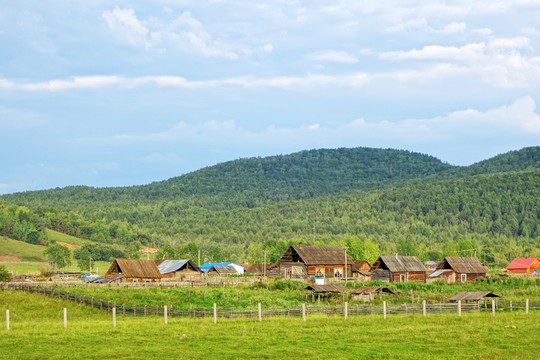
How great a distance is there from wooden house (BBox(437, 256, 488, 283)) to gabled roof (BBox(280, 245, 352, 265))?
1500cm

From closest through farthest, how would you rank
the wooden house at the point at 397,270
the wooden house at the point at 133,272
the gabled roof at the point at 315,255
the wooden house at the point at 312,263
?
the wooden house at the point at 133,272 → the wooden house at the point at 312,263 → the gabled roof at the point at 315,255 → the wooden house at the point at 397,270

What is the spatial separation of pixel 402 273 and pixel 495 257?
3188 inches

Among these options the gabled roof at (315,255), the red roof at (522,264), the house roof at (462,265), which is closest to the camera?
the gabled roof at (315,255)

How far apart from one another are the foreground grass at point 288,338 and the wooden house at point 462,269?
2190 inches

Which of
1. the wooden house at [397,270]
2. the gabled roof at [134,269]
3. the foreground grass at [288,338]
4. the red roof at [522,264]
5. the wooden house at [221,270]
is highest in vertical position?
the foreground grass at [288,338]

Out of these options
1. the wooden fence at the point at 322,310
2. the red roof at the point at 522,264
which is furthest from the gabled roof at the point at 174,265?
the red roof at the point at 522,264

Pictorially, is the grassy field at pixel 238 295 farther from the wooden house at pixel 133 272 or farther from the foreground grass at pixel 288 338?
the foreground grass at pixel 288 338

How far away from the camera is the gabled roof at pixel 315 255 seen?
8900 centimetres

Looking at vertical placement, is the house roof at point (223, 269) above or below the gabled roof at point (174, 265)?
below

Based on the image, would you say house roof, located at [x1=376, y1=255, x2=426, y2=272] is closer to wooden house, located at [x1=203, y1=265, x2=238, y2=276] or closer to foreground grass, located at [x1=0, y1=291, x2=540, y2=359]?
wooden house, located at [x1=203, y1=265, x2=238, y2=276]

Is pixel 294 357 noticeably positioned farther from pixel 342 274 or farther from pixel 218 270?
pixel 218 270

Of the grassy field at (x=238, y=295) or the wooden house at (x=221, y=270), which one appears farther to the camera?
the wooden house at (x=221, y=270)

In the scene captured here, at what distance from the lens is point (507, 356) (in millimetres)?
26188

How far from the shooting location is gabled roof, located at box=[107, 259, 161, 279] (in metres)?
83.2
